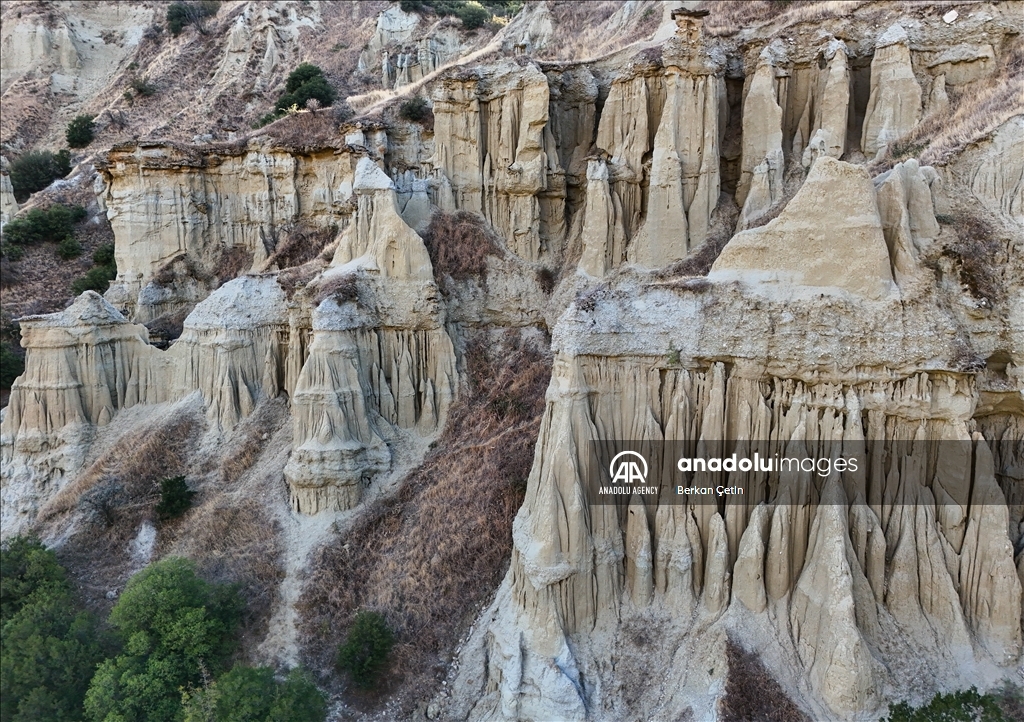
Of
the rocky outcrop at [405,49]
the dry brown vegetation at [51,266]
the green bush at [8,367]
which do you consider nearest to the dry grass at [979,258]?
the green bush at [8,367]

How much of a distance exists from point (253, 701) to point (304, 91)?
124 feet

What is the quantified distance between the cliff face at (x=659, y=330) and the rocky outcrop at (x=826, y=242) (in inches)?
2.4

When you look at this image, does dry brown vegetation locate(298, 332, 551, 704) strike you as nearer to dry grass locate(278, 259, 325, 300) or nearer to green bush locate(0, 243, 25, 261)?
dry grass locate(278, 259, 325, 300)

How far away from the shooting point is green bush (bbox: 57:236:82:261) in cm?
3659

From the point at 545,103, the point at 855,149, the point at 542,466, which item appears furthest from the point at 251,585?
the point at 855,149

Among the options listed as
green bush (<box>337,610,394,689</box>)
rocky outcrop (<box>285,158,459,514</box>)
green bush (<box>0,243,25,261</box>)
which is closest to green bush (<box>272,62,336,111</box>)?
green bush (<box>0,243,25,261</box>)

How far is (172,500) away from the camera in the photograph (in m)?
20.6

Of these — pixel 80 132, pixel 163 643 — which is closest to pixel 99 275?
pixel 80 132

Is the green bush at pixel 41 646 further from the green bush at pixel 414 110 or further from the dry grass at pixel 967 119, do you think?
the dry grass at pixel 967 119

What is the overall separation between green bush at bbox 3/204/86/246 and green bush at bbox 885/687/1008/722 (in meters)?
44.0

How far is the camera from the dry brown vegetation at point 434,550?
15.7 m

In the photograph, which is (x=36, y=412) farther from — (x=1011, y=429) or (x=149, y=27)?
(x=149, y=27)

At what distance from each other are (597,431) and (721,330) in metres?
3.40

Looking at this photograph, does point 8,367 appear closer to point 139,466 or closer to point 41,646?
point 139,466
